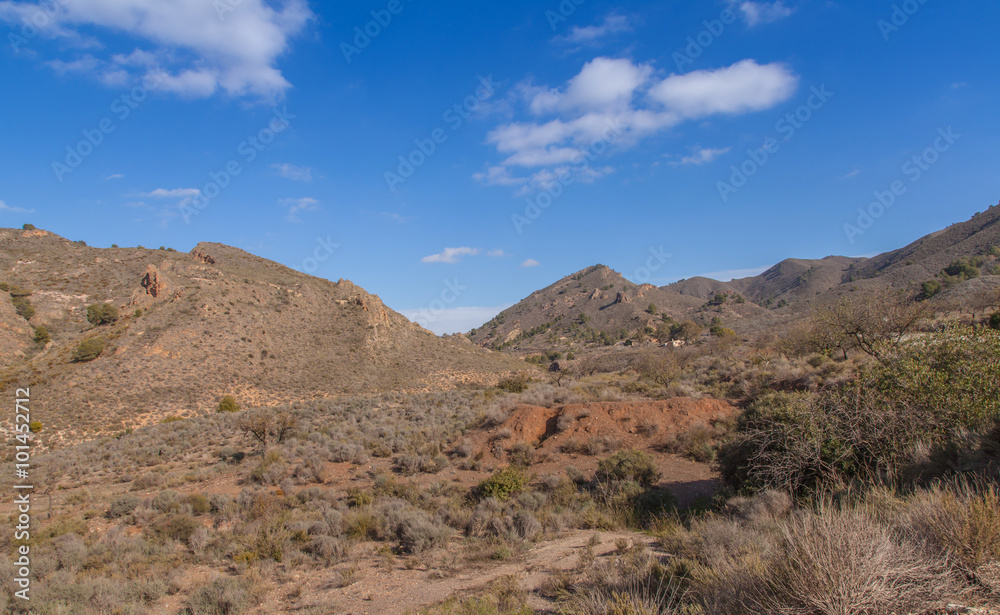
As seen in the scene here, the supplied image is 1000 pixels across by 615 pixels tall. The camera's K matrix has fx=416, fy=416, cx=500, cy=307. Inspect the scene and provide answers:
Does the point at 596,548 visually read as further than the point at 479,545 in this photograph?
No

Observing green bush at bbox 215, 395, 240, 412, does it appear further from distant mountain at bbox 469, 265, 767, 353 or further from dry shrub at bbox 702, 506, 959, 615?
distant mountain at bbox 469, 265, 767, 353

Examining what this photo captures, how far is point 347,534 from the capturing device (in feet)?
29.4

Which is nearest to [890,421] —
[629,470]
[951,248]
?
[629,470]

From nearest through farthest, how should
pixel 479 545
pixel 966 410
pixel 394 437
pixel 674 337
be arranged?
pixel 966 410 < pixel 479 545 < pixel 394 437 < pixel 674 337

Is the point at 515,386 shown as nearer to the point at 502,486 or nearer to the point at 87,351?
the point at 502,486

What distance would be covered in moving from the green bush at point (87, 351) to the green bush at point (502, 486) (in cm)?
3584

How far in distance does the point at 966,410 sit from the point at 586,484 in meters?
7.73

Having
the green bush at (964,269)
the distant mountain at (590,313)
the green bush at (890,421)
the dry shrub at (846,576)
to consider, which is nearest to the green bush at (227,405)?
the green bush at (890,421)

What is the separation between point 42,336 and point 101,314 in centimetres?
398

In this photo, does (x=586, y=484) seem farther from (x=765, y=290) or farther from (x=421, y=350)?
(x=765, y=290)

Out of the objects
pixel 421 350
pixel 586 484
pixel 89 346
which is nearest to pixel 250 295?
pixel 89 346

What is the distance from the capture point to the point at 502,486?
Result: 10961mm

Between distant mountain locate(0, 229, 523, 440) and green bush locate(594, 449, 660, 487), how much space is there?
100 ft

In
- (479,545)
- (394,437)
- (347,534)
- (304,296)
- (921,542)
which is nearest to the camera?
(921,542)
